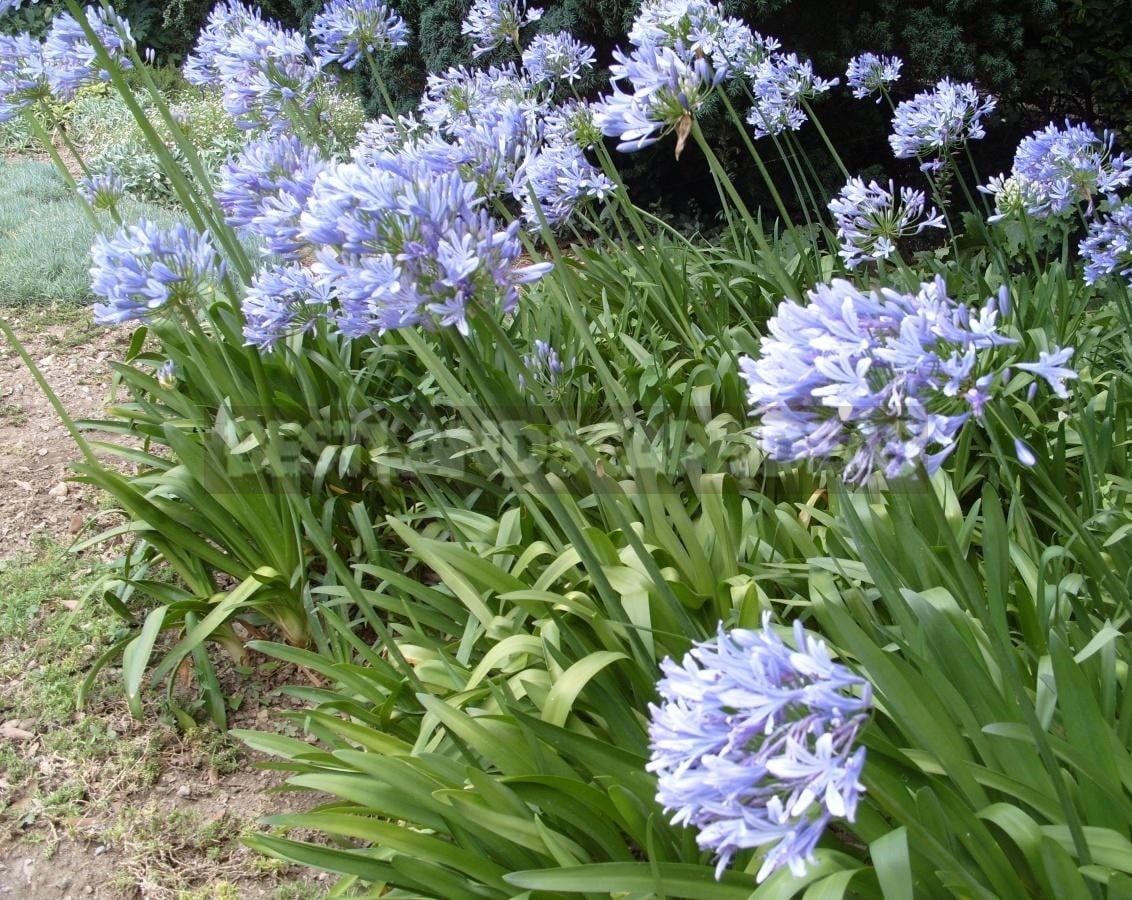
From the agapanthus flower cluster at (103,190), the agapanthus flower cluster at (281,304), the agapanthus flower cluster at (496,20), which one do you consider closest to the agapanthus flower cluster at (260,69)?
the agapanthus flower cluster at (103,190)

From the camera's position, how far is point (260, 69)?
3490 millimetres

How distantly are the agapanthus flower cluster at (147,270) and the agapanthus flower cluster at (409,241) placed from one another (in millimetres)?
725

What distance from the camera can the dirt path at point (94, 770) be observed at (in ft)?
9.00

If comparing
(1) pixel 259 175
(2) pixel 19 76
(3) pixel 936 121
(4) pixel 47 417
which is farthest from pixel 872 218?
(4) pixel 47 417

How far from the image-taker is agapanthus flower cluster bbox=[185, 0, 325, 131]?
345 centimetres

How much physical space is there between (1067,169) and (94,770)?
3500mm

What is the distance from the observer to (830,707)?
43.3 inches

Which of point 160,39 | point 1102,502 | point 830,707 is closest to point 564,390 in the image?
point 1102,502

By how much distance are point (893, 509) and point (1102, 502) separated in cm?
90

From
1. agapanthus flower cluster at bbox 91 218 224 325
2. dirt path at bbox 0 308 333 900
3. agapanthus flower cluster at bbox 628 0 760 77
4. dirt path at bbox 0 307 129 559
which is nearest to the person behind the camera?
agapanthus flower cluster at bbox 91 218 224 325

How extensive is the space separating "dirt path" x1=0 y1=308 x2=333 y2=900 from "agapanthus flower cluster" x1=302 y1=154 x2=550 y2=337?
1.71 meters

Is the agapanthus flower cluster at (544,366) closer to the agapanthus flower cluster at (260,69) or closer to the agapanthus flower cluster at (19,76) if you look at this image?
the agapanthus flower cluster at (260,69)

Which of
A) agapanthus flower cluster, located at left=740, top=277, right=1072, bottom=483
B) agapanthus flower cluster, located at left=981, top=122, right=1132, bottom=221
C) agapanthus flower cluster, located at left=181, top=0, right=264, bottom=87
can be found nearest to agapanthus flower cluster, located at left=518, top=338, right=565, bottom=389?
agapanthus flower cluster, located at left=181, top=0, right=264, bottom=87

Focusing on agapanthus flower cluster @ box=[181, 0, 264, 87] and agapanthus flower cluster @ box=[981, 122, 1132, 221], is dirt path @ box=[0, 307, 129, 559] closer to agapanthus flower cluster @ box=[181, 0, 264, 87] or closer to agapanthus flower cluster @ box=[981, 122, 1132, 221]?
agapanthus flower cluster @ box=[181, 0, 264, 87]
